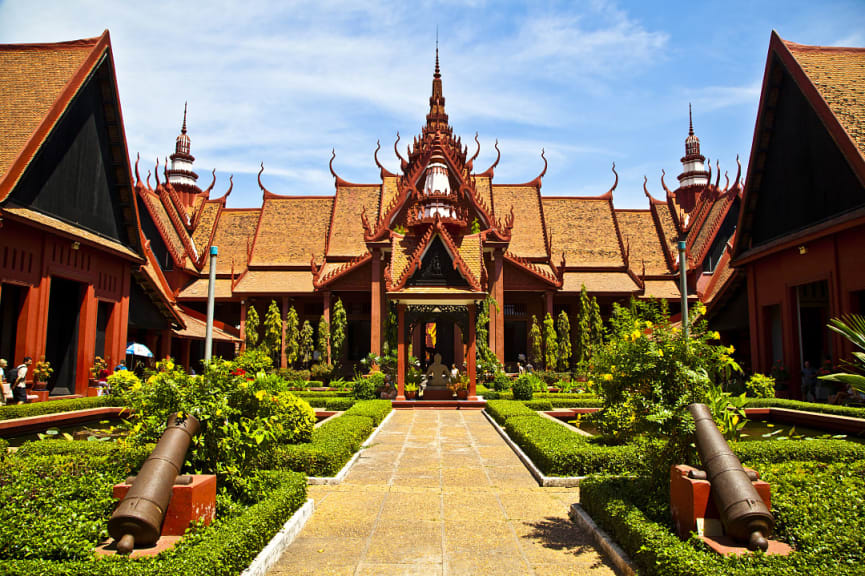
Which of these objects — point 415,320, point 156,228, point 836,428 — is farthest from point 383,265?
point 836,428

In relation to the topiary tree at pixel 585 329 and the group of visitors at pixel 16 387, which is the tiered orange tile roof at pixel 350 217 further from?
the group of visitors at pixel 16 387

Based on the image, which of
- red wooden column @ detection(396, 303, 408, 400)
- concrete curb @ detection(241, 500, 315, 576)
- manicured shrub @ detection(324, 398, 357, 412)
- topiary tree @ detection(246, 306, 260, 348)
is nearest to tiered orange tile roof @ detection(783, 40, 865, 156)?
red wooden column @ detection(396, 303, 408, 400)

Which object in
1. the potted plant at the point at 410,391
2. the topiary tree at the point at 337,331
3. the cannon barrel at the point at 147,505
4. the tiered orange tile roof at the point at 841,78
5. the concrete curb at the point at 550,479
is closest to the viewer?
the cannon barrel at the point at 147,505

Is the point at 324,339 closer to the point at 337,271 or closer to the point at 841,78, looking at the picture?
the point at 337,271

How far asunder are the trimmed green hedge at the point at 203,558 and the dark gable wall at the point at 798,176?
13.7m

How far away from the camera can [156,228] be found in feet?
94.9

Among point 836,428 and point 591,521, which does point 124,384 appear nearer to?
point 591,521

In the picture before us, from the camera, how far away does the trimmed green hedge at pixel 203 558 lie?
3.39 meters

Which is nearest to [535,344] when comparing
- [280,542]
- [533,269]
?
[533,269]

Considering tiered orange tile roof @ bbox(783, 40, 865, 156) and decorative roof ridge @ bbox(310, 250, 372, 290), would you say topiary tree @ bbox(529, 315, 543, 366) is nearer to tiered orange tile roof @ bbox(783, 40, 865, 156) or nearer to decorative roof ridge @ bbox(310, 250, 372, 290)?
decorative roof ridge @ bbox(310, 250, 372, 290)

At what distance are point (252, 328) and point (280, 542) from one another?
70.6ft

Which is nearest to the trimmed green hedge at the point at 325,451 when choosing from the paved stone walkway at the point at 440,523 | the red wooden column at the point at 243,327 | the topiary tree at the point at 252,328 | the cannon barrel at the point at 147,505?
the paved stone walkway at the point at 440,523

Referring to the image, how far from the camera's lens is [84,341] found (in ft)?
53.0

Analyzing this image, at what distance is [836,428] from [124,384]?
36.0ft
